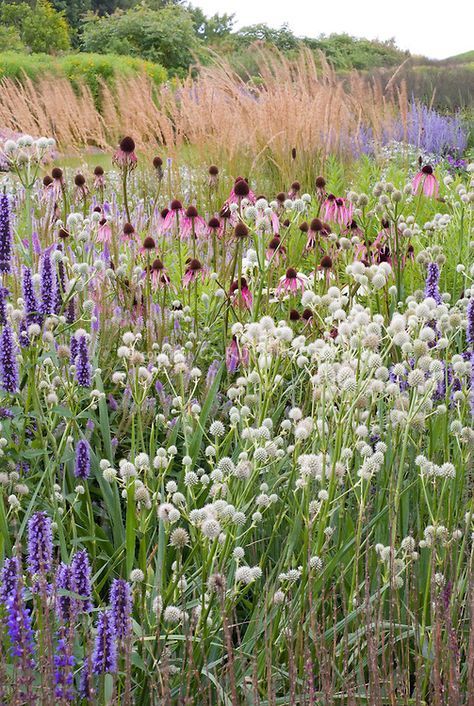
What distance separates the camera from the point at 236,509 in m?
2.18

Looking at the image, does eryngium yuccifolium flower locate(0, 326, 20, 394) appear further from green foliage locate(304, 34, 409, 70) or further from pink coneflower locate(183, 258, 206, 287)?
green foliage locate(304, 34, 409, 70)

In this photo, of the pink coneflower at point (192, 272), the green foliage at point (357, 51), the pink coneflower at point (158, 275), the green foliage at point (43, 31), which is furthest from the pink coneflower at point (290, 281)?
the green foliage at point (43, 31)

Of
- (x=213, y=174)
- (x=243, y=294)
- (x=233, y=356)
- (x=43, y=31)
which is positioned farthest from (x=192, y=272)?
(x=43, y=31)

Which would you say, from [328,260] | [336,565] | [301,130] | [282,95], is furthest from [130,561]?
[282,95]

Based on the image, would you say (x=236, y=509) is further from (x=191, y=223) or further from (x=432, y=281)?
(x=191, y=223)

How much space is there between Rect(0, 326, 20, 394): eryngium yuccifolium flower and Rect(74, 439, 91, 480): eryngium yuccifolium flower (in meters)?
0.26

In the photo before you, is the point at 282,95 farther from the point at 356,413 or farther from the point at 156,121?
the point at 356,413

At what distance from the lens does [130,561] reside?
2.32 metres

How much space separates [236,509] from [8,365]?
0.89 m

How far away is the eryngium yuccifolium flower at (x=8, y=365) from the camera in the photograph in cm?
261

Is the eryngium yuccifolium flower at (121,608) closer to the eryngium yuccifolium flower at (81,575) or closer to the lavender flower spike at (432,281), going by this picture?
the eryngium yuccifolium flower at (81,575)

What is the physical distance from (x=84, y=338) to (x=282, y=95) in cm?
697

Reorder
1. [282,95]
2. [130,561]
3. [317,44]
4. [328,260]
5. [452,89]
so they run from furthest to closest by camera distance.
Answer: [317,44] < [452,89] < [282,95] < [328,260] < [130,561]

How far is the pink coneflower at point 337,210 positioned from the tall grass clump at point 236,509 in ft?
2.90
